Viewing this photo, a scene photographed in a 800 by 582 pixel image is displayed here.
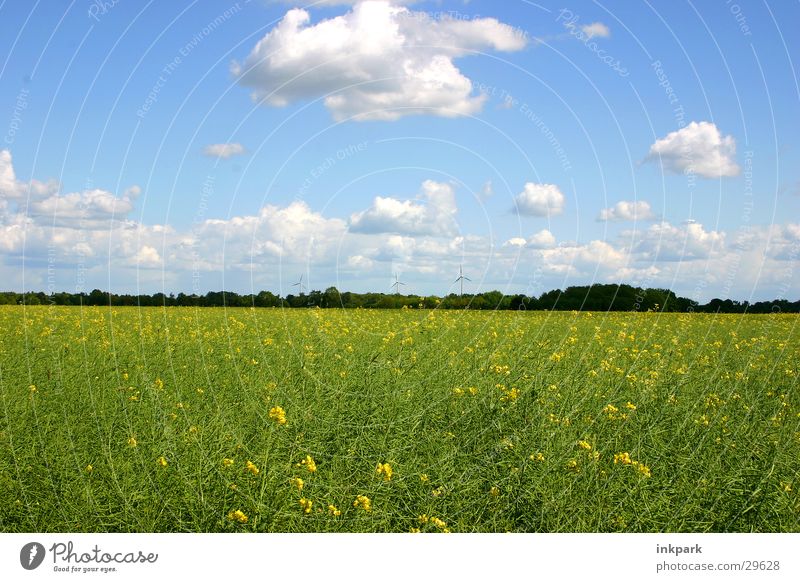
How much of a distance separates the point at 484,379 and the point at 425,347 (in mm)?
3936

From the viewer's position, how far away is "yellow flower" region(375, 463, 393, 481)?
520 centimetres

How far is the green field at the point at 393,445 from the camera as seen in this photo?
523 centimetres

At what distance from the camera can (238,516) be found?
4777mm
